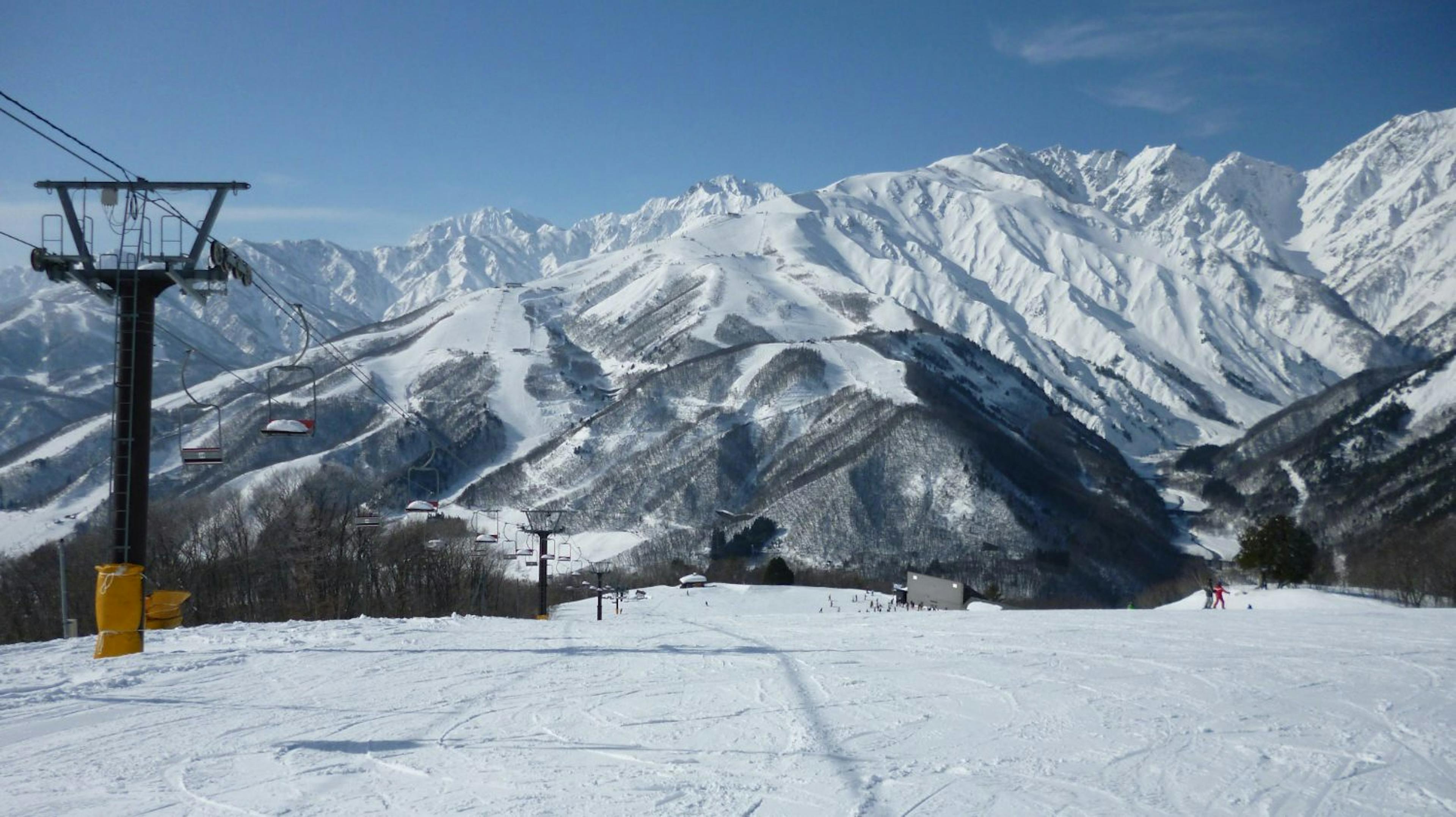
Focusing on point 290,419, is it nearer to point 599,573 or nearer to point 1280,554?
point 599,573

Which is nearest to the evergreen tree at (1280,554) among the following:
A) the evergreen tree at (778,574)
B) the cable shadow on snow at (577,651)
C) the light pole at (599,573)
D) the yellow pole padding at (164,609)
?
the light pole at (599,573)

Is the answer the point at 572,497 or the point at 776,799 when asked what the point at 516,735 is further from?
the point at 572,497

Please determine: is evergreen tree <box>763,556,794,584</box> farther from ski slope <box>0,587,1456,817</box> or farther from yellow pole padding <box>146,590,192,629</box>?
yellow pole padding <box>146,590,192,629</box>

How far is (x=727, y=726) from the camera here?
14719 millimetres

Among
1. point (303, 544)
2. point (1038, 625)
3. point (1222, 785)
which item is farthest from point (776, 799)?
point (303, 544)

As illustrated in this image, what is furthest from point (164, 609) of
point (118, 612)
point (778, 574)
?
point (778, 574)

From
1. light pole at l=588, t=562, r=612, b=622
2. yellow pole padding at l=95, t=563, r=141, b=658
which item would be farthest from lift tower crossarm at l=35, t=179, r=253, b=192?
light pole at l=588, t=562, r=612, b=622

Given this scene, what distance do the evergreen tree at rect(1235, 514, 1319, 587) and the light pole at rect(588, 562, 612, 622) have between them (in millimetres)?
47249

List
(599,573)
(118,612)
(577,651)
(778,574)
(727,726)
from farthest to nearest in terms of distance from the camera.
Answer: (778,574)
(599,573)
(577,651)
(118,612)
(727,726)

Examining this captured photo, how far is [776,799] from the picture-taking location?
1129 cm

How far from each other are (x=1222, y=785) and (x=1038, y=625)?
17574 millimetres

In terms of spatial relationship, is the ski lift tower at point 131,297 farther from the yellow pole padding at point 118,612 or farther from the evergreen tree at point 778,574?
the evergreen tree at point 778,574

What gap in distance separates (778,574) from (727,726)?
107 metres

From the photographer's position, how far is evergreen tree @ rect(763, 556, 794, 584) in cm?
12019
